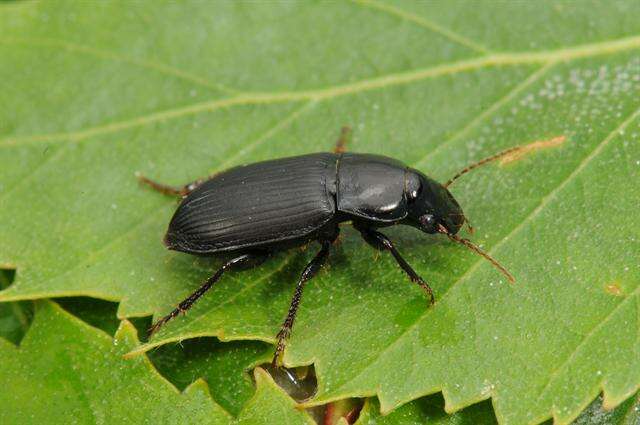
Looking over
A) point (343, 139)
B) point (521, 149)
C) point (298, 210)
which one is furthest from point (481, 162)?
point (298, 210)

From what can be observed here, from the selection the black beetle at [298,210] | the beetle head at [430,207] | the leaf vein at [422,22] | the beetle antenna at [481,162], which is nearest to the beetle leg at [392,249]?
the black beetle at [298,210]

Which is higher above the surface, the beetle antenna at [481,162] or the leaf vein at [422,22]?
the leaf vein at [422,22]

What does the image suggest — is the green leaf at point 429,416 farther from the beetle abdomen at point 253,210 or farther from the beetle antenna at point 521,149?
the beetle antenna at point 521,149

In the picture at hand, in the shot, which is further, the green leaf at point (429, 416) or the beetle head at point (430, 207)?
the beetle head at point (430, 207)

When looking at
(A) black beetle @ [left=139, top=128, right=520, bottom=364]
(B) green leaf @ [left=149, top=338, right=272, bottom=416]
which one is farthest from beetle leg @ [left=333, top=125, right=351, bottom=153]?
(B) green leaf @ [left=149, top=338, right=272, bottom=416]

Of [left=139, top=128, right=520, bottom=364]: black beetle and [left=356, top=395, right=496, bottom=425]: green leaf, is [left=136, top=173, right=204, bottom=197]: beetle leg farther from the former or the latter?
[left=356, top=395, right=496, bottom=425]: green leaf

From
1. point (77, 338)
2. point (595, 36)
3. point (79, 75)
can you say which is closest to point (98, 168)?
point (79, 75)

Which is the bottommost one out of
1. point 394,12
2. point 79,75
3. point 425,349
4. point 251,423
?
point 251,423

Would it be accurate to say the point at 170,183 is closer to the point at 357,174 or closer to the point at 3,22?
the point at 357,174
